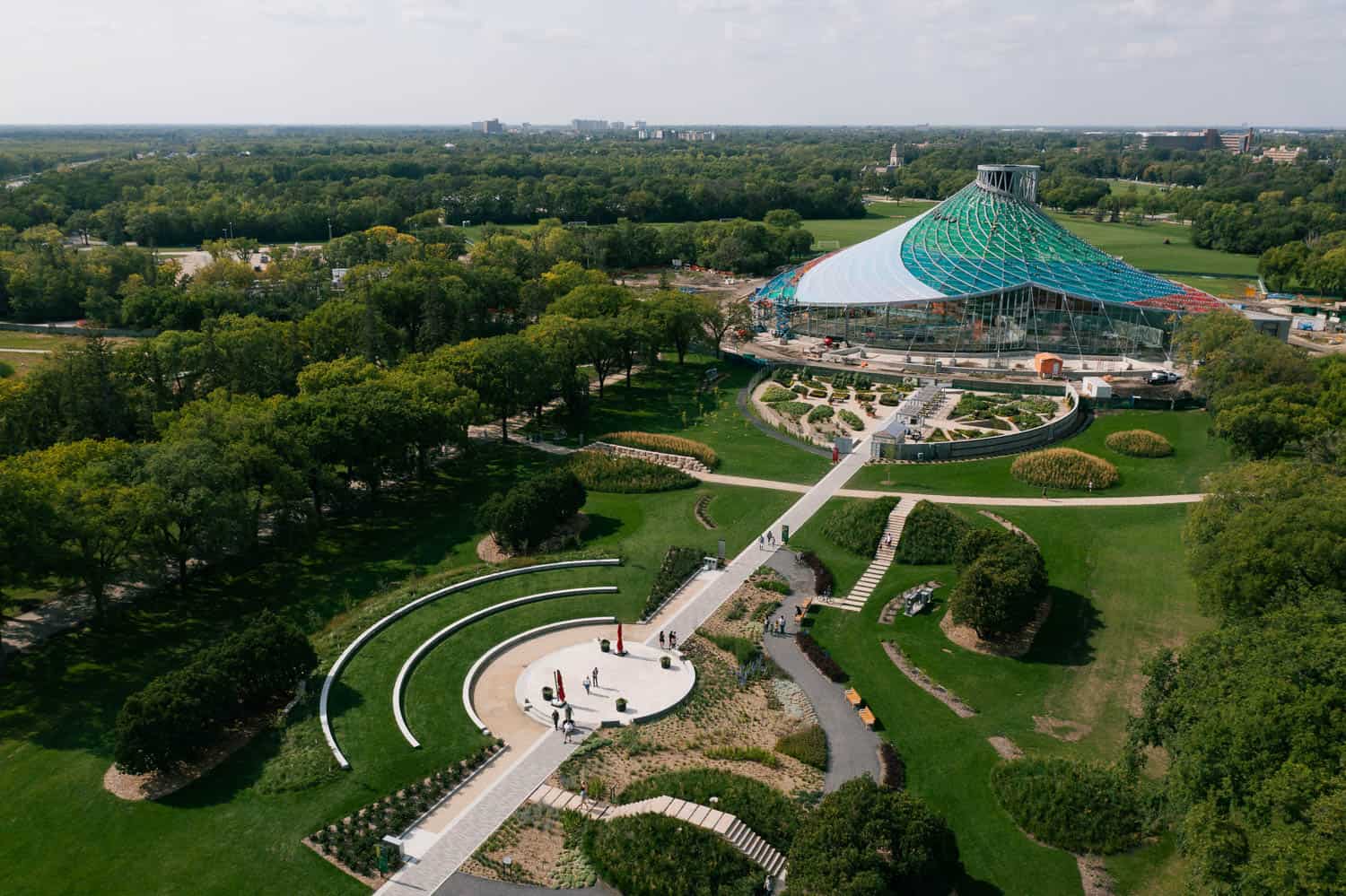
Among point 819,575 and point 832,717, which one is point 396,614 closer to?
point 832,717

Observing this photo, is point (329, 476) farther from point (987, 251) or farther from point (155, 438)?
point (987, 251)

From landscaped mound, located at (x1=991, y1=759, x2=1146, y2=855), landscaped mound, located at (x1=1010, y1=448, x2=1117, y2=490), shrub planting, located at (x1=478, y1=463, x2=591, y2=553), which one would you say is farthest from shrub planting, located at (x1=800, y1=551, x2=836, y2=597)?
landscaped mound, located at (x1=1010, y1=448, x2=1117, y2=490)

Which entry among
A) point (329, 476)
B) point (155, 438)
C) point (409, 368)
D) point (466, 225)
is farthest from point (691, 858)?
point (466, 225)

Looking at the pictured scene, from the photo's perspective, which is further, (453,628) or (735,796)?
(453,628)

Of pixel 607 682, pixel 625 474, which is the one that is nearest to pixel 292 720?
pixel 607 682

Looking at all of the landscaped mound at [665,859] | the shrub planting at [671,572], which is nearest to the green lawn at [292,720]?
the shrub planting at [671,572]

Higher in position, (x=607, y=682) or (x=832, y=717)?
(x=607, y=682)
